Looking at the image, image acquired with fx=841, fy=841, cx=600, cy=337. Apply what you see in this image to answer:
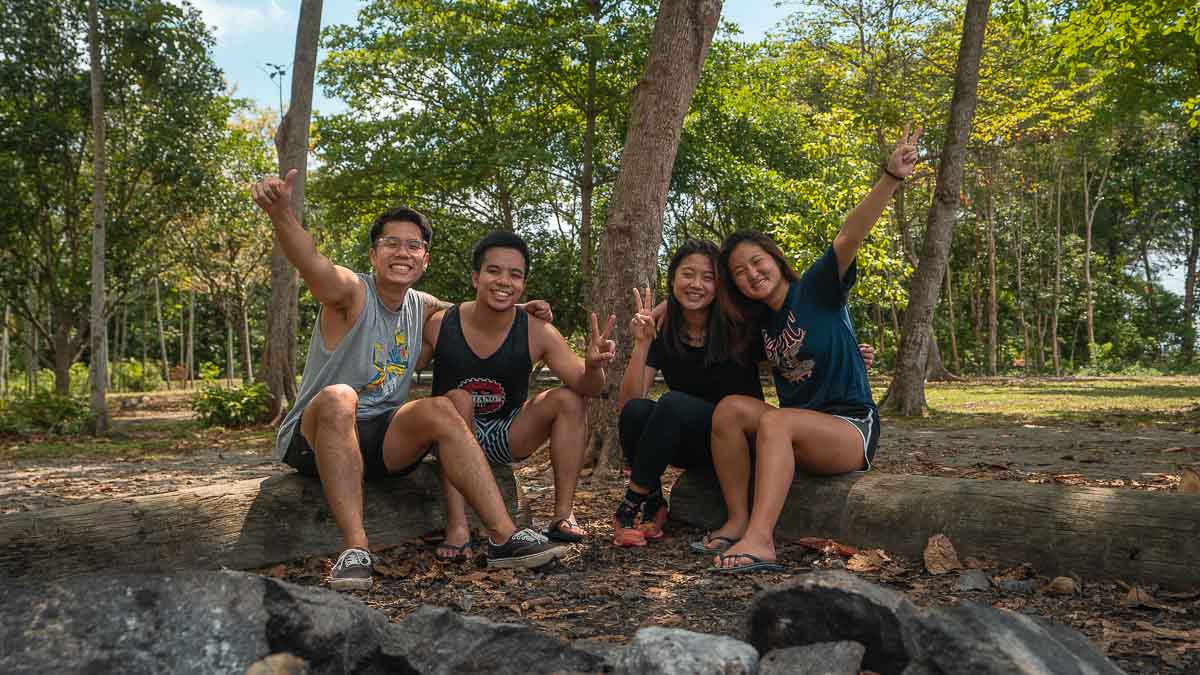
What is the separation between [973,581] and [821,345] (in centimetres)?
119

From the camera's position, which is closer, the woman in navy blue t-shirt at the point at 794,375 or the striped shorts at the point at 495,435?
the woman in navy blue t-shirt at the point at 794,375

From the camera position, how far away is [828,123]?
740 inches

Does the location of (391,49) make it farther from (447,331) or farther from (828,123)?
(447,331)

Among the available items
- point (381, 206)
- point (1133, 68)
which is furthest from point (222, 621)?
point (381, 206)

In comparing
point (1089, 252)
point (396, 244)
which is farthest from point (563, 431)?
point (1089, 252)

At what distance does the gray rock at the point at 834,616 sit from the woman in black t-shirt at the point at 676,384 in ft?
6.09

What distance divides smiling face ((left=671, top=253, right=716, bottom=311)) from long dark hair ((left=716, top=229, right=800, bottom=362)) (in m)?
0.10

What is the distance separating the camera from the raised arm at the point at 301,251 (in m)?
3.35

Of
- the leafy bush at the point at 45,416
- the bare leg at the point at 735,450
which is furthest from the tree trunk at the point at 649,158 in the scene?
the leafy bush at the point at 45,416

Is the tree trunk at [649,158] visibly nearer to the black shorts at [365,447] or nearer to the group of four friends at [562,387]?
the group of four friends at [562,387]

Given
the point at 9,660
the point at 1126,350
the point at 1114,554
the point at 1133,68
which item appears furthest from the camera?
the point at 1126,350

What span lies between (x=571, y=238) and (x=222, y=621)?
22.8 meters

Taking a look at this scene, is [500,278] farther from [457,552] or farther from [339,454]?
[457,552]

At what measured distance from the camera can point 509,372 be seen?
4.18 metres
